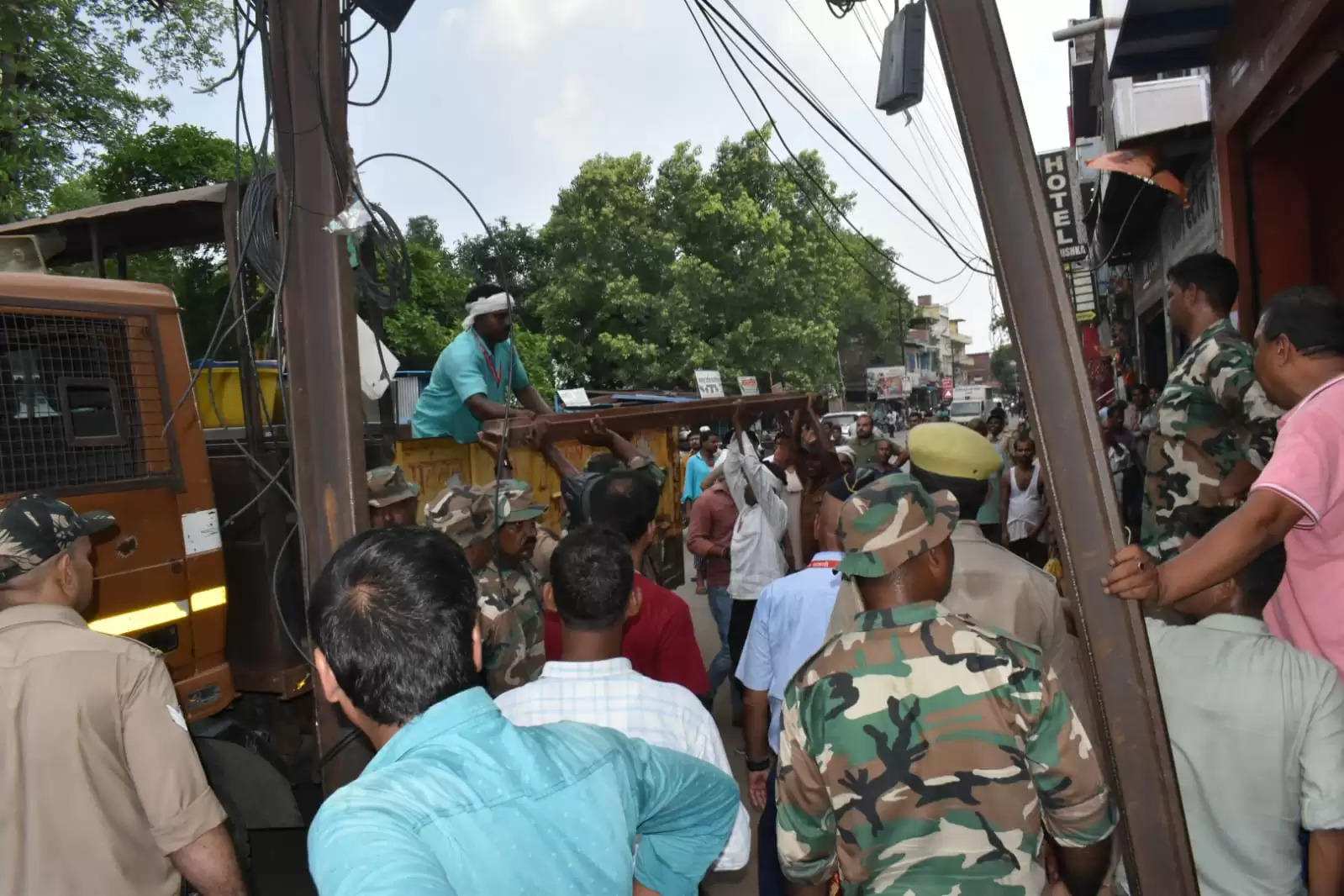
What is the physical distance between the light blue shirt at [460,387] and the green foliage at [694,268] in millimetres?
22605

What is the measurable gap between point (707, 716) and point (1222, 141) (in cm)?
699

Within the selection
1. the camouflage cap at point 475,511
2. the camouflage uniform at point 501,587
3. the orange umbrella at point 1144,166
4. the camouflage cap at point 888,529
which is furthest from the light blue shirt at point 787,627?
the orange umbrella at point 1144,166

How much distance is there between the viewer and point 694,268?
27.5m

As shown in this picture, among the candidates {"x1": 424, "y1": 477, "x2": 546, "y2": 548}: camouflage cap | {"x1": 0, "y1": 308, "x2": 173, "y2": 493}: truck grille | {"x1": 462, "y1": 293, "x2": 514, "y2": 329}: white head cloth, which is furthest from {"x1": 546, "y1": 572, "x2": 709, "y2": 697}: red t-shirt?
{"x1": 462, "y1": 293, "x2": 514, "y2": 329}: white head cloth

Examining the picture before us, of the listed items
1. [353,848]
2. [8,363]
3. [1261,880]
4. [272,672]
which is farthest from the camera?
[272,672]

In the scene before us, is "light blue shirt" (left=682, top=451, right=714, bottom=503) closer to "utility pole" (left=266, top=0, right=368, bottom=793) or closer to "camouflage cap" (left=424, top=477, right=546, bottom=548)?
"camouflage cap" (left=424, top=477, right=546, bottom=548)

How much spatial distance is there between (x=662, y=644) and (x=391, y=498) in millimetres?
1402

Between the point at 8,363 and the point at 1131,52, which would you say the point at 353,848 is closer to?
the point at 8,363

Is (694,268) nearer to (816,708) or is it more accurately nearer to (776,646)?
(776,646)

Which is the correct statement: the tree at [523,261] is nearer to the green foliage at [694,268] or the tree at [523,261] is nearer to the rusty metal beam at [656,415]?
the green foliage at [694,268]

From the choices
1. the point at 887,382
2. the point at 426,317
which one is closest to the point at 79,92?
the point at 426,317

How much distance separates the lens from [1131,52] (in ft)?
24.8

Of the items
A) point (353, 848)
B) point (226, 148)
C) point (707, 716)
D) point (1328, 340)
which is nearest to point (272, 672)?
point (707, 716)

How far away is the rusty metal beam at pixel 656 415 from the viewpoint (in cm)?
430
